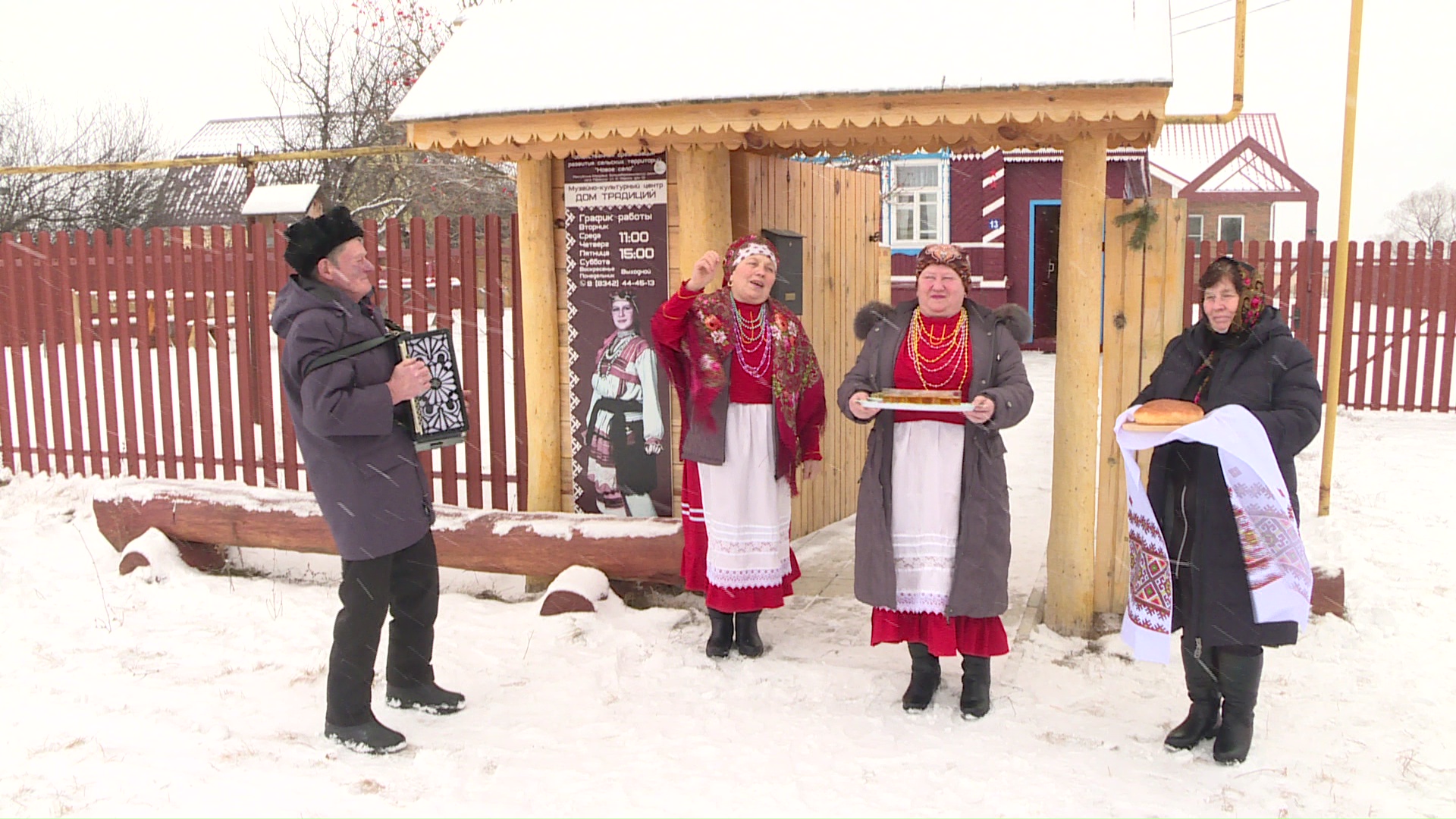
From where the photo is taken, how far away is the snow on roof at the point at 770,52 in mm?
4477

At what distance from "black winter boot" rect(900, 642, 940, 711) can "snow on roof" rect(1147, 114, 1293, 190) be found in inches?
1036

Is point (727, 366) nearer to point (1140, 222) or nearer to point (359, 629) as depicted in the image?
point (359, 629)

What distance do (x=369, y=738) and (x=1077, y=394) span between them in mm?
3401

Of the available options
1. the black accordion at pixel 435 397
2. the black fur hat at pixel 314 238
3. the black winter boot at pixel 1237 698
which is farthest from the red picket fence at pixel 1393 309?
the black fur hat at pixel 314 238

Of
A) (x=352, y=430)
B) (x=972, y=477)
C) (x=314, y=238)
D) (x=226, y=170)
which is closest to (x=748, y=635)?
(x=972, y=477)

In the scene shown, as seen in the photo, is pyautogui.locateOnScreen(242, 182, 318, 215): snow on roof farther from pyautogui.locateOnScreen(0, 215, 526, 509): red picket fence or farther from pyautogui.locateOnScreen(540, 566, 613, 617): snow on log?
pyautogui.locateOnScreen(540, 566, 613, 617): snow on log

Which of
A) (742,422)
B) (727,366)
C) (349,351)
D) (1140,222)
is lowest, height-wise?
(742,422)

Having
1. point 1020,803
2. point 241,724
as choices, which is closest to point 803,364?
point 1020,803

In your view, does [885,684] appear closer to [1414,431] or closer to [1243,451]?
[1243,451]

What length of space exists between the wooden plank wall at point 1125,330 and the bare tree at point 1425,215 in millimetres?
72314

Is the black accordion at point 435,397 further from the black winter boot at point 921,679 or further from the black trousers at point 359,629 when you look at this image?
the black winter boot at point 921,679

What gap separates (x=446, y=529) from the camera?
567 centimetres

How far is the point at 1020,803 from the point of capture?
11.3 feet

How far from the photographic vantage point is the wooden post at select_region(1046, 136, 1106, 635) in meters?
4.82
